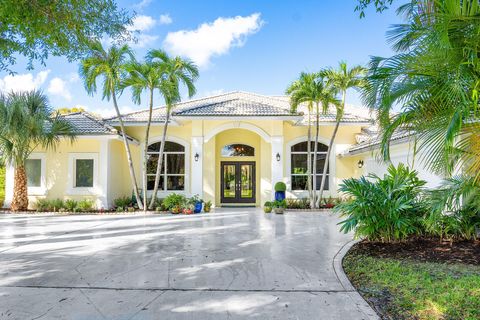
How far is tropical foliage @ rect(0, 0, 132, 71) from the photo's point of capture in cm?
483

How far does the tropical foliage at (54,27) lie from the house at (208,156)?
8294 millimetres

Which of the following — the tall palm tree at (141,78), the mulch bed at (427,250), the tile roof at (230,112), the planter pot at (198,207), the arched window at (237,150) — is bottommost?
the mulch bed at (427,250)

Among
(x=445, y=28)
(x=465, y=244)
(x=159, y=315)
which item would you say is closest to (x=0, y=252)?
(x=159, y=315)

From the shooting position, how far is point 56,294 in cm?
439

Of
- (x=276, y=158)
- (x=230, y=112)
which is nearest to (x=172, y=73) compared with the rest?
(x=230, y=112)

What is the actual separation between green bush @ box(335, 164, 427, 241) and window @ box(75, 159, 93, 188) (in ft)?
41.0

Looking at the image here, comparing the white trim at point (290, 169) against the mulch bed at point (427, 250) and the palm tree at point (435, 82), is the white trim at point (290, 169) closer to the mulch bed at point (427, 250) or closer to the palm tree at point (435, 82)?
the mulch bed at point (427, 250)

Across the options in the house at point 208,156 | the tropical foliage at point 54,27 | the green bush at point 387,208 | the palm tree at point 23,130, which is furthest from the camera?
the house at point 208,156

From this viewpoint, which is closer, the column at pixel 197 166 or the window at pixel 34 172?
the window at pixel 34 172

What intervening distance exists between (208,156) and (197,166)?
37.7 inches

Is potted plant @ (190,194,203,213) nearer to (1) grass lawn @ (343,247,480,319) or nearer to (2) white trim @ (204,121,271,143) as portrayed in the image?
(2) white trim @ (204,121,271,143)

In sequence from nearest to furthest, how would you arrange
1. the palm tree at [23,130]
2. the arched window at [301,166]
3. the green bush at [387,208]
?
the green bush at [387,208]
the palm tree at [23,130]
the arched window at [301,166]

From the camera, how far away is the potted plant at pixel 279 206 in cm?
1389

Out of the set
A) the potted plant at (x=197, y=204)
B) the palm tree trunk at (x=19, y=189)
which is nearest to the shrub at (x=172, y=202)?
the potted plant at (x=197, y=204)
